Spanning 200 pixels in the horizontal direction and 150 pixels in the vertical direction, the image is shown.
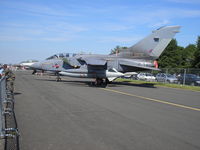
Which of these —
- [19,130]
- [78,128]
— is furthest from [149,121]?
[19,130]

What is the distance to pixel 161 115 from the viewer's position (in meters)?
7.61

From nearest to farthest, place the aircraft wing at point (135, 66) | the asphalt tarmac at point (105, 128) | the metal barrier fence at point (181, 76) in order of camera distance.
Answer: the asphalt tarmac at point (105, 128) → the aircraft wing at point (135, 66) → the metal barrier fence at point (181, 76)

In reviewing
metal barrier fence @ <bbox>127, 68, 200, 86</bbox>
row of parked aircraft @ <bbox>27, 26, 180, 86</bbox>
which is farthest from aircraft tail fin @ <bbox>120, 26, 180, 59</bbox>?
metal barrier fence @ <bbox>127, 68, 200, 86</bbox>

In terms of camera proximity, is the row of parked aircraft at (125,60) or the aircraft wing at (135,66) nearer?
the aircraft wing at (135,66)

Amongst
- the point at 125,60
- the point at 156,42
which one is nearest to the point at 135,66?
the point at 125,60

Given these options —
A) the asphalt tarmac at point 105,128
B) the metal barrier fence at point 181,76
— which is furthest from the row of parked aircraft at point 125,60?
the asphalt tarmac at point 105,128

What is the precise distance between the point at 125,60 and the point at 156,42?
3.27 m

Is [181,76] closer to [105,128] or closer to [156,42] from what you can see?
[156,42]

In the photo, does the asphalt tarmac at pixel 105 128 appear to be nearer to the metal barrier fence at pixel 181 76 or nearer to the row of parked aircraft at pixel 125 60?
the row of parked aircraft at pixel 125 60

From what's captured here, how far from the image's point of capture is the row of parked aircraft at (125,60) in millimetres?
18906

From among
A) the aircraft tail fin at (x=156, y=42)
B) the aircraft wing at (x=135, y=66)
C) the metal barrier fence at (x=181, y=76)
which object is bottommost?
the metal barrier fence at (x=181, y=76)

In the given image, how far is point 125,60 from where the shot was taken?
65.2 feet

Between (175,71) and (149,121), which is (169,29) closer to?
(175,71)

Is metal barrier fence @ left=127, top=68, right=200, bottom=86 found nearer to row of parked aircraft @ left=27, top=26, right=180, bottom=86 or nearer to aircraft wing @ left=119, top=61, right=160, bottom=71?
row of parked aircraft @ left=27, top=26, right=180, bottom=86
